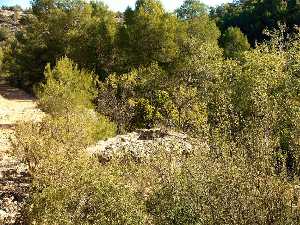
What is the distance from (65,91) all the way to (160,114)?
26.4ft

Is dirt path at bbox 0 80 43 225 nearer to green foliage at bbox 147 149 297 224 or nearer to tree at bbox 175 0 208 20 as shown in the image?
green foliage at bbox 147 149 297 224

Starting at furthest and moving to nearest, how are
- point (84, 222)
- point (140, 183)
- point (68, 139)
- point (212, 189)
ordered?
point (68, 139), point (140, 183), point (84, 222), point (212, 189)

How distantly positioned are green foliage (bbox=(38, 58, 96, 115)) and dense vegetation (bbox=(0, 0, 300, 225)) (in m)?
0.10

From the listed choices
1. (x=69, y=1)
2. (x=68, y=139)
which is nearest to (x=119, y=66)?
(x=69, y=1)

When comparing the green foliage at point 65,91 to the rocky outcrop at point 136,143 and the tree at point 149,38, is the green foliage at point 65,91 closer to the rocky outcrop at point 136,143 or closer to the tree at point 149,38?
the rocky outcrop at point 136,143

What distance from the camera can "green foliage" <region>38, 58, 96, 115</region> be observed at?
3078 cm

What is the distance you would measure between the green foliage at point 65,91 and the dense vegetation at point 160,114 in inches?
4.0

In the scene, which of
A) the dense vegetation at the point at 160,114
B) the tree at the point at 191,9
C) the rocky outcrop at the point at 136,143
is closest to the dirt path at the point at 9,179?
the dense vegetation at the point at 160,114

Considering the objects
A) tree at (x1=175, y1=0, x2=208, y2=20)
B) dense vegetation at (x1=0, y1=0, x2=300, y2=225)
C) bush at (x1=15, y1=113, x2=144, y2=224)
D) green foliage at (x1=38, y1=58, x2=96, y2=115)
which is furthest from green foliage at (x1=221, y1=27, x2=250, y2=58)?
bush at (x1=15, y1=113, x2=144, y2=224)

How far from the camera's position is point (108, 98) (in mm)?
38312

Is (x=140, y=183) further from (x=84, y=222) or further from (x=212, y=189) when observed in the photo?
(x=212, y=189)

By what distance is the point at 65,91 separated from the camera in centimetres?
3167

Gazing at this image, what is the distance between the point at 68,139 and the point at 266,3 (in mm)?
65465

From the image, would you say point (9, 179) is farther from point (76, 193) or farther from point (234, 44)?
point (234, 44)
